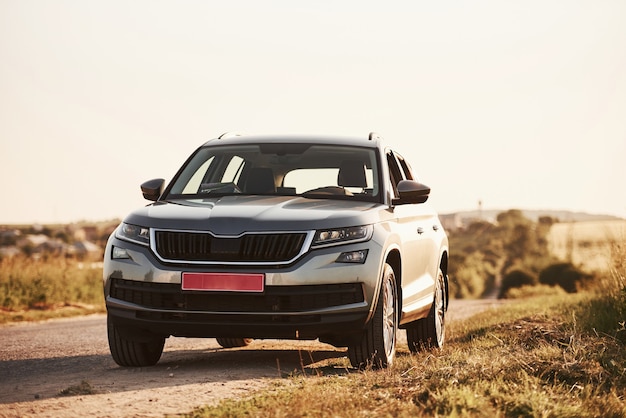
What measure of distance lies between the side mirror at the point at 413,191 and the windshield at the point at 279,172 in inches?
8.8

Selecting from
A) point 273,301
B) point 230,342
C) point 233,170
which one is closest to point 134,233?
point 273,301

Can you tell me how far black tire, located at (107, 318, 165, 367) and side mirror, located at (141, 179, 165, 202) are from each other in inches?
52.7

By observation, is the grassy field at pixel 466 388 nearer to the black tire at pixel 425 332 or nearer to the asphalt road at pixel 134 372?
the asphalt road at pixel 134 372

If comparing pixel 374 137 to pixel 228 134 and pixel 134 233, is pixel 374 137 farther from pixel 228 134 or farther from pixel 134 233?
pixel 134 233

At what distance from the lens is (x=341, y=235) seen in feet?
28.7

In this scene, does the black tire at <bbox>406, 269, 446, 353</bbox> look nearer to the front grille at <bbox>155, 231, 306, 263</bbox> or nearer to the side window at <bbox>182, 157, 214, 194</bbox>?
the side window at <bbox>182, 157, 214, 194</bbox>

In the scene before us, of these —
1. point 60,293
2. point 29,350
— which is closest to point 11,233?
point 60,293

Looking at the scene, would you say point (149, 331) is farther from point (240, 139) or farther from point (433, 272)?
point (433, 272)

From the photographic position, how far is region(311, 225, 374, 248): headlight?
Result: 866 centimetres

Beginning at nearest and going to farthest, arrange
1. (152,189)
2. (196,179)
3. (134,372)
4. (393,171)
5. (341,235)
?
(341,235) < (134,372) < (152,189) < (196,179) < (393,171)

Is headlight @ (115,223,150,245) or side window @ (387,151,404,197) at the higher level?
side window @ (387,151,404,197)

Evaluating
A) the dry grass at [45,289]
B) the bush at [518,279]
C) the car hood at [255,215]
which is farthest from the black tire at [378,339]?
the bush at [518,279]

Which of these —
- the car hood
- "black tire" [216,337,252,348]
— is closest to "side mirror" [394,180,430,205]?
the car hood

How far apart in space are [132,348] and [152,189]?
1.51m
